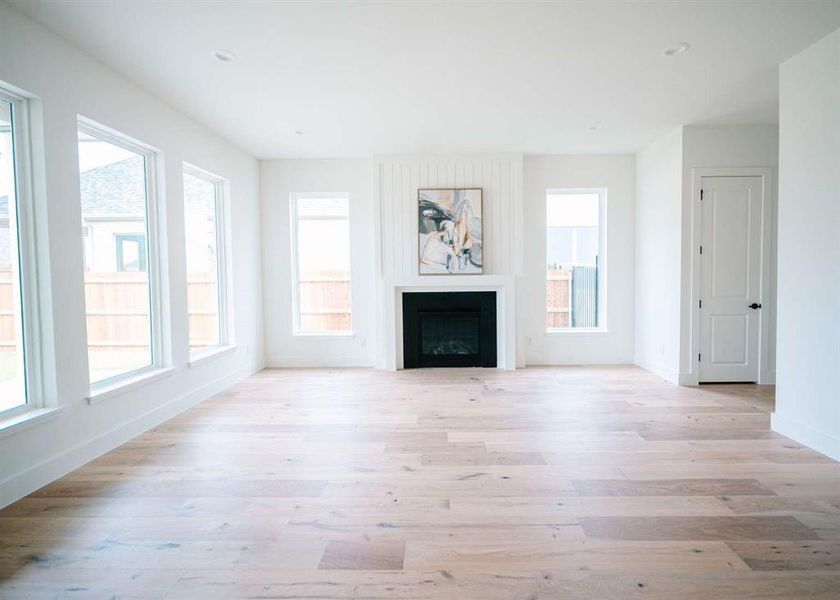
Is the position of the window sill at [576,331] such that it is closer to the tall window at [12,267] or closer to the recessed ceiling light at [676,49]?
the recessed ceiling light at [676,49]

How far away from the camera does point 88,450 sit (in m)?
2.92

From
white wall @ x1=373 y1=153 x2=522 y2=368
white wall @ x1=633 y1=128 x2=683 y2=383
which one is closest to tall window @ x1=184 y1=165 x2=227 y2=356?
white wall @ x1=373 y1=153 x2=522 y2=368

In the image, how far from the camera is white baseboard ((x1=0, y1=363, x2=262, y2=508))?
240 centimetres

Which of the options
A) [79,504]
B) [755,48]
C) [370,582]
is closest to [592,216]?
[755,48]

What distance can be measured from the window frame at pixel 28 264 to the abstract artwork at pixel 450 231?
3.83m

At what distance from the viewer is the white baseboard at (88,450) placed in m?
2.40

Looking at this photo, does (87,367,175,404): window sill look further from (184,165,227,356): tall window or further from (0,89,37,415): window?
(184,165,227,356): tall window

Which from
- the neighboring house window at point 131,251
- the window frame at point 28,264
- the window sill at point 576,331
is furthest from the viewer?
the window sill at point 576,331

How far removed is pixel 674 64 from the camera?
10.6 feet

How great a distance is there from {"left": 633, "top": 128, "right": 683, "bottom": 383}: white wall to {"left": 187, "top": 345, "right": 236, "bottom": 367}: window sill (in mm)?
4974

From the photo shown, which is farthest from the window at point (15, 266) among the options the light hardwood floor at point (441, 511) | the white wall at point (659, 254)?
the white wall at point (659, 254)

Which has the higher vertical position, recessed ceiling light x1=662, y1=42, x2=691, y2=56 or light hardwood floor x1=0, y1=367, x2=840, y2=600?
recessed ceiling light x1=662, y1=42, x2=691, y2=56

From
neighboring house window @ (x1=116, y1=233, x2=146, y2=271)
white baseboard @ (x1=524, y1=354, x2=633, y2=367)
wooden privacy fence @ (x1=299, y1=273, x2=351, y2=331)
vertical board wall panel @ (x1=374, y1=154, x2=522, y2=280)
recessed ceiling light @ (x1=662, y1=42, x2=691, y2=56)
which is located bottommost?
white baseboard @ (x1=524, y1=354, x2=633, y2=367)

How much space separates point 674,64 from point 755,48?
0.48m
